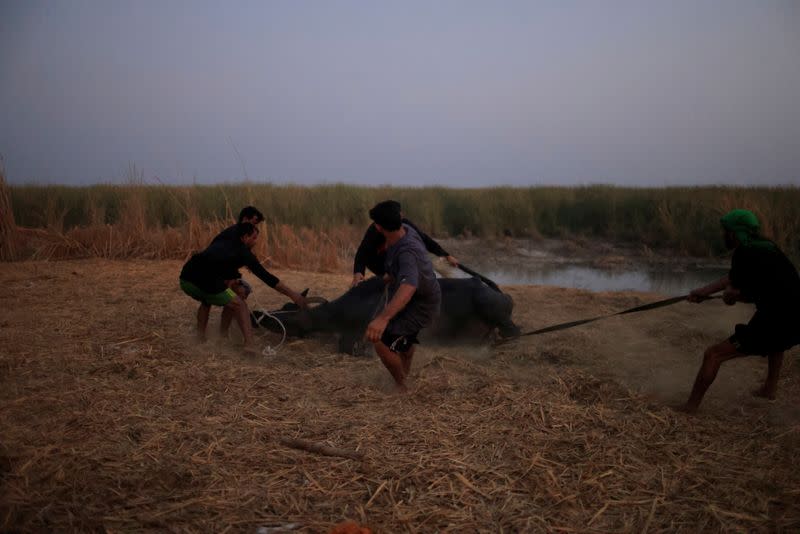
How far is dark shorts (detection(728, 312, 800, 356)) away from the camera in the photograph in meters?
3.80

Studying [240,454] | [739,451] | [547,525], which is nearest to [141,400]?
[240,454]

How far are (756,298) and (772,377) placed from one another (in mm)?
659

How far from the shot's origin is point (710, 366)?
3859 mm

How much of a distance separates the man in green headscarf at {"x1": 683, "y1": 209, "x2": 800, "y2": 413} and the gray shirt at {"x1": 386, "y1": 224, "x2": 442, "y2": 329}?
1.70m

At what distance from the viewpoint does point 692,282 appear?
1098 cm

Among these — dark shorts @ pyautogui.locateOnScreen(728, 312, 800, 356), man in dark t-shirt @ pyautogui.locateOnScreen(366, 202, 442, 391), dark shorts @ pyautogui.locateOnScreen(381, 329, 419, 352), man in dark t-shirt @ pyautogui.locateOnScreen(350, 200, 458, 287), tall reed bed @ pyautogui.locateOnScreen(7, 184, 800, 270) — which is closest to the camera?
dark shorts @ pyautogui.locateOnScreen(728, 312, 800, 356)

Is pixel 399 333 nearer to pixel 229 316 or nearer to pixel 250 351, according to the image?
pixel 250 351

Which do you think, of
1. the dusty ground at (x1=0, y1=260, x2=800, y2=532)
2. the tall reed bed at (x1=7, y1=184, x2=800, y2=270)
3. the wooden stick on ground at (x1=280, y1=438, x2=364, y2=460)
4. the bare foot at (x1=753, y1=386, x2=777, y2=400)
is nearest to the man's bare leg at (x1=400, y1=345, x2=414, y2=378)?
the dusty ground at (x1=0, y1=260, x2=800, y2=532)

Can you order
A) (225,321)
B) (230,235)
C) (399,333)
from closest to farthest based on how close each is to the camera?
(399,333) → (230,235) → (225,321)

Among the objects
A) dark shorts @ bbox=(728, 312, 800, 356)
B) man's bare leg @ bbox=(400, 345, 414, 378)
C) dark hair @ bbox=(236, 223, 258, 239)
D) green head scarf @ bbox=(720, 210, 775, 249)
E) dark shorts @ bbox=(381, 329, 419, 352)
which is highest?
green head scarf @ bbox=(720, 210, 775, 249)

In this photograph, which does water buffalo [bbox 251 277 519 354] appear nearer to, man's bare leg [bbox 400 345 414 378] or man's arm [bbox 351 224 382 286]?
man's arm [bbox 351 224 382 286]

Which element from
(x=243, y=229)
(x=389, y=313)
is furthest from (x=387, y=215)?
(x=243, y=229)

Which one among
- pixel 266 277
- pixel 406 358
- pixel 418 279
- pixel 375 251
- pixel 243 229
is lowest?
pixel 406 358

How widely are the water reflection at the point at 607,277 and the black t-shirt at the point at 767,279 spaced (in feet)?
20.4
